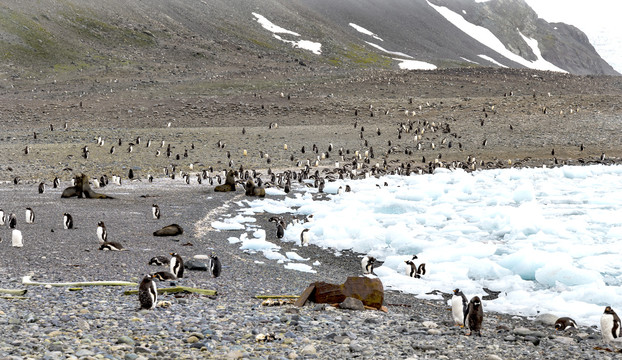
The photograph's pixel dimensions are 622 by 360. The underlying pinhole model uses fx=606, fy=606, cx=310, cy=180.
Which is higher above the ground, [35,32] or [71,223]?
[35,32]

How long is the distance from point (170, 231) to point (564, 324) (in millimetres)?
8828

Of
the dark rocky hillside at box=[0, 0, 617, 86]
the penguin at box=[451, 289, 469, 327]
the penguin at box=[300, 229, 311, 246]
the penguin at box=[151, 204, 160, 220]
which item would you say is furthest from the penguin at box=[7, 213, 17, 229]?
the dark rocky hillside at box=[0, 0, 617, 86]

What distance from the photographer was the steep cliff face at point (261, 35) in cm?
6247

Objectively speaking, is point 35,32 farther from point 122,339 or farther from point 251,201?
point 122,339

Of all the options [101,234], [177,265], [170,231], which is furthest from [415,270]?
[101,234]

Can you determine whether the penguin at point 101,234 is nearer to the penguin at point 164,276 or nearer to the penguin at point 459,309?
the penguin at point 164,276

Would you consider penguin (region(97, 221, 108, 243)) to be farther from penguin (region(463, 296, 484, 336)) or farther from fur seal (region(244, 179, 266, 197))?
fur seal (region(244, 179, 266, 197))

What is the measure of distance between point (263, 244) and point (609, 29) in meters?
187

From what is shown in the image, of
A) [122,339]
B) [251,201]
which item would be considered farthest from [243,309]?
Result: [251,201]

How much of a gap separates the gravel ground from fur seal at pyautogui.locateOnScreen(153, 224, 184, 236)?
117 centimetres

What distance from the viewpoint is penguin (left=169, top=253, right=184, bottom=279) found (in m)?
9.73

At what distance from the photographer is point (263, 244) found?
13.5 m

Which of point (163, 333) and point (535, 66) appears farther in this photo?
point (535, 66)

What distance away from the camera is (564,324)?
8594 mm
